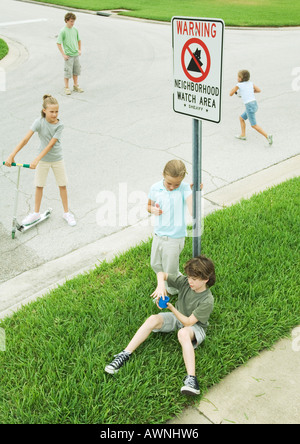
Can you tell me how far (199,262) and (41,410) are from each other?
1.59 meters

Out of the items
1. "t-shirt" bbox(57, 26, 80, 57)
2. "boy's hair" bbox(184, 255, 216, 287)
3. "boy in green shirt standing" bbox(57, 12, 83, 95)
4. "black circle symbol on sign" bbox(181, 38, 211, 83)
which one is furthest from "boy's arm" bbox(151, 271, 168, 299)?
"t-shirt" bbox(57, 26, 80, 57)

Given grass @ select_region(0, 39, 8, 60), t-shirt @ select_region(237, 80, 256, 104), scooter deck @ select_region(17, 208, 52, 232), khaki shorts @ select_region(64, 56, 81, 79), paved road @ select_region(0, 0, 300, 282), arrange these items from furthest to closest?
grass @ select_region(0, 39, 8, 60) < khaki shorts @ select_region(64, 56, 81, 79) < t-shirt @ select_region(237, 80, 256, 104) < paved road @ select_region(0, 0, 300, 282) < scooter deck @ select_region(17, 208, 52, 232)

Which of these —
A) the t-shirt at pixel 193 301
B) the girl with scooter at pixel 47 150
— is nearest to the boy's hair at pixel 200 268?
the t-shirt at pixel 193 301

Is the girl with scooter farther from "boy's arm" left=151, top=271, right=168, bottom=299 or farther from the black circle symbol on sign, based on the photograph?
the black circle symbol on sign

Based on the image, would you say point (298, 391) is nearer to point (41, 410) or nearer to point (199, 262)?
point (199, 262)

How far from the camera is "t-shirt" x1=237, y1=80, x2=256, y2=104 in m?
7.84

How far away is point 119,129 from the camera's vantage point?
28.9 feet

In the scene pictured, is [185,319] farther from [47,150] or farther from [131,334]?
[47,150]

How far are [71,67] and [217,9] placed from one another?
1370 centimetres

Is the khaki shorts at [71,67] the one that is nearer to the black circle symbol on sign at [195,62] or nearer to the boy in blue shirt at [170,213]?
the boy in blue shirt at [170,213]

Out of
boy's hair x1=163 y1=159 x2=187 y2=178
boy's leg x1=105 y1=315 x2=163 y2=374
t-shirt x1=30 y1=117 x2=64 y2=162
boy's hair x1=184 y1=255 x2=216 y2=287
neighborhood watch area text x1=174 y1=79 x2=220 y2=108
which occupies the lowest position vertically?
boy's leg x1=105 y1=315 x2=163 y2=374

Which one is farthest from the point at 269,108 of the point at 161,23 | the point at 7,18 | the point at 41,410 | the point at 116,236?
the point at 7,18

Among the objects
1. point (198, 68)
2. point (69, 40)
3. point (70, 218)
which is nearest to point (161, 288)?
point (198, 68)

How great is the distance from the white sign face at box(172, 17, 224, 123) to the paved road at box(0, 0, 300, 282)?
9.02 feet
